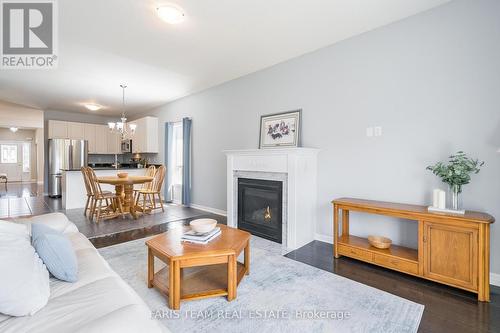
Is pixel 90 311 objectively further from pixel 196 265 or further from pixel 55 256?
pixel 196 265

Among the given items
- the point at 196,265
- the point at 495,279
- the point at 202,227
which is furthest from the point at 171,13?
the point at 495,279

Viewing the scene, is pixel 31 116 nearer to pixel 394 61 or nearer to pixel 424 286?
pixel 394 61

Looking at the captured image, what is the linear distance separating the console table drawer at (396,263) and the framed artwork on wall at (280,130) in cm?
182

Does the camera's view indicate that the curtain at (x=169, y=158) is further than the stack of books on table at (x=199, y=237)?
Yes

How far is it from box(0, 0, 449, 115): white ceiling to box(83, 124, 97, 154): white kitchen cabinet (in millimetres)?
2903

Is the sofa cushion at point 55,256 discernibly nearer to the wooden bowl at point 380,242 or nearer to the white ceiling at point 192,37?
the white ceiling at point 192,37

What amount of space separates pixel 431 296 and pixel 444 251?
0.42 m

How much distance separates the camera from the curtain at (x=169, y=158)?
629 cm

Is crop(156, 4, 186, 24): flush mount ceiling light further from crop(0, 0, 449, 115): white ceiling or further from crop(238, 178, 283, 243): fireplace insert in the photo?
crop(238, 178, 283, 243): fireplace insert

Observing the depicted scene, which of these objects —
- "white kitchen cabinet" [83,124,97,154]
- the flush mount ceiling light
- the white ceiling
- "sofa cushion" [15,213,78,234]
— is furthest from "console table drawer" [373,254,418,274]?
"white kitchen cabinet" [83,124,97,154]

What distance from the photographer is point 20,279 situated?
1067mm

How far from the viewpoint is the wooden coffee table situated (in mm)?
1783

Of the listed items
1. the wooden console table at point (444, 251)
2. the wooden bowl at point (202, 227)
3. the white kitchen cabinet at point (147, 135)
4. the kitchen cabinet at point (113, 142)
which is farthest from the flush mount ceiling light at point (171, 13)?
the kitchen cabinet at point (113, 142)

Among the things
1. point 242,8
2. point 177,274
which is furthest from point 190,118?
point 177,274
